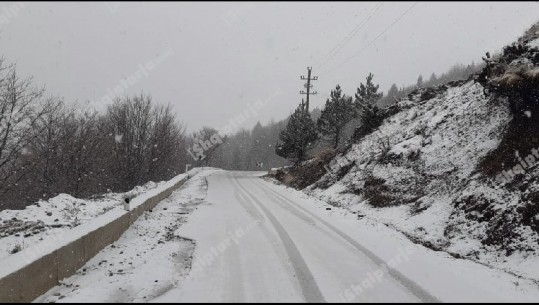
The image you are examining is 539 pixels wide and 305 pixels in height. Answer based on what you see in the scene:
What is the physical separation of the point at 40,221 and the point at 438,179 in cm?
1266

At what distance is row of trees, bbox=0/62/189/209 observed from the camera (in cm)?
2596

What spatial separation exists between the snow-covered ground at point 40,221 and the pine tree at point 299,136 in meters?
25.4

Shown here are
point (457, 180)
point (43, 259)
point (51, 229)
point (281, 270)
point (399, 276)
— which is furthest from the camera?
point (457, 180)

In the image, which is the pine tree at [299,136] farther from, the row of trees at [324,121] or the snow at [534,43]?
the snow at [534,43]

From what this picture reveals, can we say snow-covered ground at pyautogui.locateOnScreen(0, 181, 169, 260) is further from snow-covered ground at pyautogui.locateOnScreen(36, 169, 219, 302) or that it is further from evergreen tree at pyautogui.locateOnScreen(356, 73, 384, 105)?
evergreen tree at pyautogui.locateOnScreen(356, 73, 384, 105)

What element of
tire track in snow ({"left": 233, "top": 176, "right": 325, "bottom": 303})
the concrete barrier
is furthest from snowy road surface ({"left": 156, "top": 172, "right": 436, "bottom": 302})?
the concrete barrier

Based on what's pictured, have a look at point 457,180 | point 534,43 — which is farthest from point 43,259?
point 534,43

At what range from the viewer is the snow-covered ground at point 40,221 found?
32.5ft

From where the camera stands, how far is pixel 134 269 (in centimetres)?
775

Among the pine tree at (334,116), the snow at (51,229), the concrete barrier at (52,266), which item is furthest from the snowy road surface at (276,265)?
the pine tree at (334,116)

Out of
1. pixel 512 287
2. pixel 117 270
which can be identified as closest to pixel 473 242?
pixel 512 287

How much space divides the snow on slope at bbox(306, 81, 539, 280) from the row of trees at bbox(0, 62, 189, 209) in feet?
60.4

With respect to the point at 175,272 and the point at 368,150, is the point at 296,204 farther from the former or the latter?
the point at 175,272

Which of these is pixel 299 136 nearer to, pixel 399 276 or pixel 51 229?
pixel 51 229
